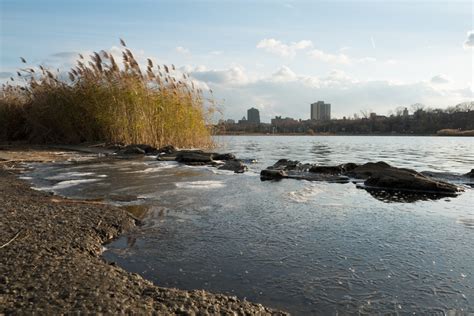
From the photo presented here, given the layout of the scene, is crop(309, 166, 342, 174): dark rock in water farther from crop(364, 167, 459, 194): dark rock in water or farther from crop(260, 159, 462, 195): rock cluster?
crop(364, 167, 459, 194): dark rock in water

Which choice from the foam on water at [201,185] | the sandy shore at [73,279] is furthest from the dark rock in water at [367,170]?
the sandy shore at [73,279]

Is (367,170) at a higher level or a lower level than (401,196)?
higher

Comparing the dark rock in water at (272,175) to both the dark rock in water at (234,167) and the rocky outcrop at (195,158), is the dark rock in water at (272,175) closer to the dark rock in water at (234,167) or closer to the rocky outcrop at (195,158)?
the dark rock in water at (234,167)

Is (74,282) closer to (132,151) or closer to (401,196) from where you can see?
(401,196)

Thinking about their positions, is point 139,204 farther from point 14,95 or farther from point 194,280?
point 14,95

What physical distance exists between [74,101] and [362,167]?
37.3ft

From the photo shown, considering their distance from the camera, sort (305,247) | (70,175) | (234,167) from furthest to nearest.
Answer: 1. (234,167)
2. (70,175)
3. (305,247)

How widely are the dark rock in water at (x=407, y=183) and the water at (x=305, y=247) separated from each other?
46 centimetres

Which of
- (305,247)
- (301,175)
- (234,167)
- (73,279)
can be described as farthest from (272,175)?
(73,279)

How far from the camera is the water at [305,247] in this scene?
2148 millimetres

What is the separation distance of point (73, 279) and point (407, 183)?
18.0 ft

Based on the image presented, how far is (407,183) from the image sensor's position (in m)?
6.16

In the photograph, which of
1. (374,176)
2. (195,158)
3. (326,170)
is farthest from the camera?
(195,158)

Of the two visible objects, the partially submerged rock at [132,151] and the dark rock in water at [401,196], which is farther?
the partially submerged rock at [132,151]
